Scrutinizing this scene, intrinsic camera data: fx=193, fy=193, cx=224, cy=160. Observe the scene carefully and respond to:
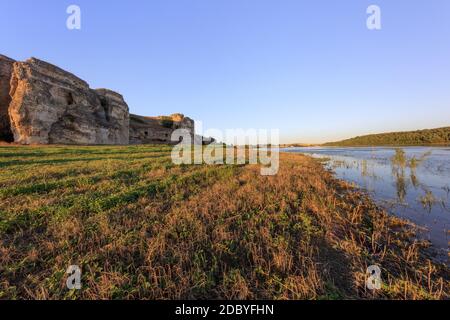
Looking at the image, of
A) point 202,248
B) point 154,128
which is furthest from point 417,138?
point 202,248

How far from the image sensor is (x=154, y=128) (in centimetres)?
7581

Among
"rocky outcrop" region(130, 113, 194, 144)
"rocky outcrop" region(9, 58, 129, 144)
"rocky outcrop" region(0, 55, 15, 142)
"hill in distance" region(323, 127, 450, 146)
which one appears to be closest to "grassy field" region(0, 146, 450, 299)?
"rocky outcrop" region(9, 58, 129, 144)

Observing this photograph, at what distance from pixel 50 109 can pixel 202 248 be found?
50.0 m

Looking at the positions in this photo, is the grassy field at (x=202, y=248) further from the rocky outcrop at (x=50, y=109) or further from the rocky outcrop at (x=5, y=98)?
the rocky outcrop at (x=5, y=98)

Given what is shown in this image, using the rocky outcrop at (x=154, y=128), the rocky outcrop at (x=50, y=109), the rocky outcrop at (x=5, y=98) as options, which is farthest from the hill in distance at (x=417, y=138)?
the rocky outcrop at (x=5, y=98)

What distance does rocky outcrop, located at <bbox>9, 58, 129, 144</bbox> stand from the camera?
35500 mm

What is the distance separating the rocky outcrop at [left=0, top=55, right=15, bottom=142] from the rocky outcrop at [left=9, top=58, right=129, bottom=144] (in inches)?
213

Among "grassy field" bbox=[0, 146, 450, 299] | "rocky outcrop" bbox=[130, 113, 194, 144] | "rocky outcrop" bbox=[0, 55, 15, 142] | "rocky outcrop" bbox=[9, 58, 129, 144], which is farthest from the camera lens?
"rocky outcrop" bbox=[130, 113, 194, 144]

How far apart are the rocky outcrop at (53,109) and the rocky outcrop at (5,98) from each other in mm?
5415

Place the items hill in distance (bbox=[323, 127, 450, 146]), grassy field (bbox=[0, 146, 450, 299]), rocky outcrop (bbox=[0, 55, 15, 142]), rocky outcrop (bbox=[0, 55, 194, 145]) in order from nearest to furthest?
grassy field (bbox=[0, 146, 450, 299]) → rocky outcrop (bbox=[0, 55, 194, 145]) → rocky outcrop (bbox=[0, 55, 15, 142]) → hill in distance (bbox=[323, 127, 450, 146])

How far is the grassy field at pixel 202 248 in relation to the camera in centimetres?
323

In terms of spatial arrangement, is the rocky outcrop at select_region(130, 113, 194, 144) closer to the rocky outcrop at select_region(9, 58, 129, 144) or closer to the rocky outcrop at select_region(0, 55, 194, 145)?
the rocky outcrop at select_region(0, 55, 194, 145)

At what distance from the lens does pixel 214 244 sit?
448 cm
